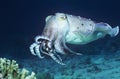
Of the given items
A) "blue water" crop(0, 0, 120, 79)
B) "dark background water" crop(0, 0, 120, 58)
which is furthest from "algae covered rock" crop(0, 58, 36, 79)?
"dark background water" crop(0, 0, 120, 58)

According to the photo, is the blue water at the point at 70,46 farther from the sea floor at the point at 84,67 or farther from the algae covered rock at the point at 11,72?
the algae covered rock at the point at 11,72

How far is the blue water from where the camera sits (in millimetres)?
13703

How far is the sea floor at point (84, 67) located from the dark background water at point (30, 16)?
10.9 ft

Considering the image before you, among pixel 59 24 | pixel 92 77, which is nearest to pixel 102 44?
pixel 92 77

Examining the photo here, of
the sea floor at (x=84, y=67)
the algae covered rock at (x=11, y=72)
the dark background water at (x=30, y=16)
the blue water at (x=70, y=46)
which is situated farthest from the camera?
the dark background water at (x=30, y=16)

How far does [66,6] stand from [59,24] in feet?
134

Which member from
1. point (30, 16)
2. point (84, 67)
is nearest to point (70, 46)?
point (84, 67)

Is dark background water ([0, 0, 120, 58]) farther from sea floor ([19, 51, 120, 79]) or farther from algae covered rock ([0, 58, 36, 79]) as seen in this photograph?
algae covered rock ([0, 58, 36, 79])

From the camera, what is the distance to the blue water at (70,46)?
13.7m

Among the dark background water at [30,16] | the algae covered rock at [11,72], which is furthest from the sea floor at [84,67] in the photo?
the algae covered rock at [11,72]

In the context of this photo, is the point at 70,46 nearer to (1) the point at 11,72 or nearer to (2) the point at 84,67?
(2) the point at 84,67

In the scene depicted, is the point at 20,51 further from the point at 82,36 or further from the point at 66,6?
the point at 66,6

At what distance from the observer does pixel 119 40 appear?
68.3ft

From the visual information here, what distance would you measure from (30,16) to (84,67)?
26692 mm
